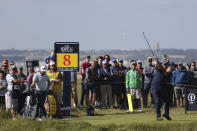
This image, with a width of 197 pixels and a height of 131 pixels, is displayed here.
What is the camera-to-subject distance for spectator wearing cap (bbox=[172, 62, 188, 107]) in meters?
24.4

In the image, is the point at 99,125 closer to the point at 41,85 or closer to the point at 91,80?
the point at 41,85

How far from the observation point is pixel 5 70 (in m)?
21.6

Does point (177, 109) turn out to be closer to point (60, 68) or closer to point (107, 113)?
point (107, 113)

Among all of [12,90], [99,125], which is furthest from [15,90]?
[99,125]

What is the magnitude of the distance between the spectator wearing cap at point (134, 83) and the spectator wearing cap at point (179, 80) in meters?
2.07

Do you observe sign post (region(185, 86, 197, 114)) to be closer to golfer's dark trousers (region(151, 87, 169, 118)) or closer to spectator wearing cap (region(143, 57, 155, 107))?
golfer's dark trousers (region(151, 87, 169, 118))

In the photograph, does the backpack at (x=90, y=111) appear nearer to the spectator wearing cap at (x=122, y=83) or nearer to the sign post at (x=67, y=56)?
the sign post at (x=67, y=56)

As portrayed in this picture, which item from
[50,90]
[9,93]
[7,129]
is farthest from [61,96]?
[7,129]

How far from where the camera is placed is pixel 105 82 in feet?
78.4

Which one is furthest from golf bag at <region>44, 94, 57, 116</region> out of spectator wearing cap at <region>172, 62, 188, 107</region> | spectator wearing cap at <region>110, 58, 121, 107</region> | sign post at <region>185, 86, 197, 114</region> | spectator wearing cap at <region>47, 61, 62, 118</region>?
spectator wearing cap at <region>172, 62, 188, 107</region>

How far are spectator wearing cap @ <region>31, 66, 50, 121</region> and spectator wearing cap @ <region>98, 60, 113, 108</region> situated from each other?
441 centimetres

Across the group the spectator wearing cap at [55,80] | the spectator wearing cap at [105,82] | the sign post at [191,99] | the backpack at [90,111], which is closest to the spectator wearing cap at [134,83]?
the spectator wearing cap at [105,82]

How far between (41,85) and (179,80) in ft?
24.9

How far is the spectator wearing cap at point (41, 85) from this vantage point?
63.2 ft
